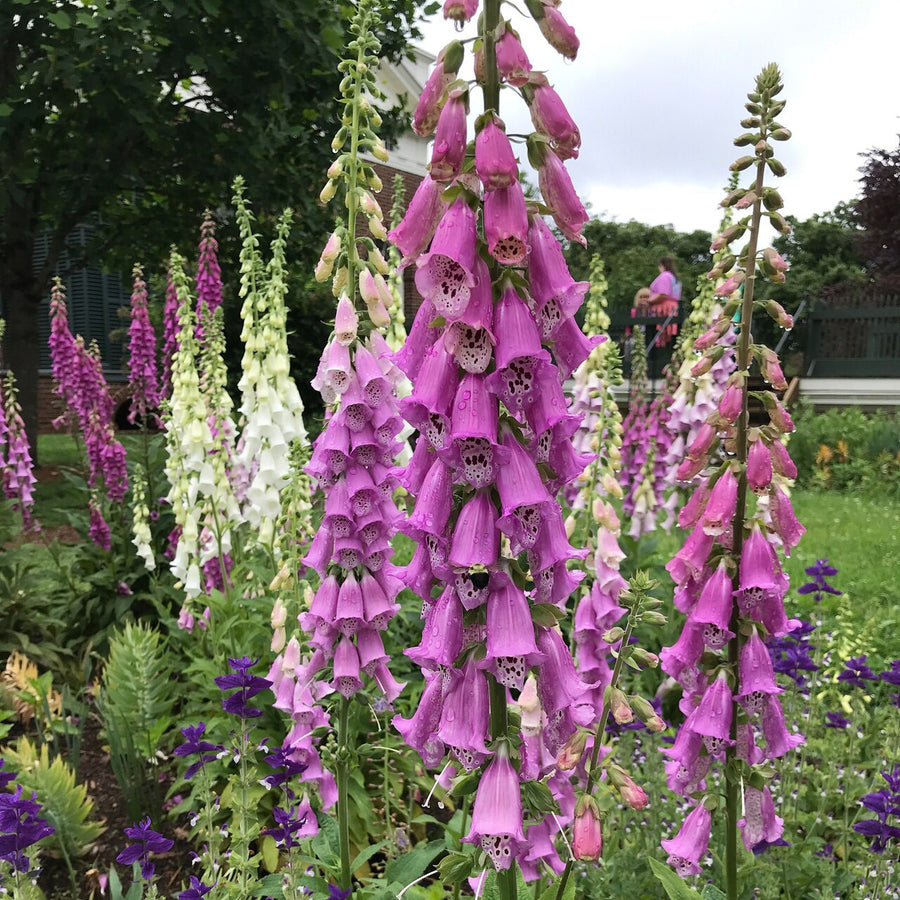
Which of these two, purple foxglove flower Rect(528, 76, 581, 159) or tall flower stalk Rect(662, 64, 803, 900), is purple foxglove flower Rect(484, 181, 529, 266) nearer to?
purple foxglove flower Rect(528, 76, 581, 159)

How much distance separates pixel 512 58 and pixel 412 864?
7.12 feet

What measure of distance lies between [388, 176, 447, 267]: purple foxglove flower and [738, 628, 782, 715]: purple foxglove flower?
4.42ft

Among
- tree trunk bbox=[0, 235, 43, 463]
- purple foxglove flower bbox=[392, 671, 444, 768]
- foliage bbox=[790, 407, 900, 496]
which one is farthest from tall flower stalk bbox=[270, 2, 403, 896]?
foliage bbox=[790, 407, 900, 496]

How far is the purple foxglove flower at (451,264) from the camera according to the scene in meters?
1.33

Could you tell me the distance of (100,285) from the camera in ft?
63.1

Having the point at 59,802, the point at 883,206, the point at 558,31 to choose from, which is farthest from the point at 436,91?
the point at 883,206

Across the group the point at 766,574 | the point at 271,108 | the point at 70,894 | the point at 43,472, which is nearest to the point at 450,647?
the point at 766,574

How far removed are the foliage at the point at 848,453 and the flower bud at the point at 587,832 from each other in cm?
1266

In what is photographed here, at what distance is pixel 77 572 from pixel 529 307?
227 inches

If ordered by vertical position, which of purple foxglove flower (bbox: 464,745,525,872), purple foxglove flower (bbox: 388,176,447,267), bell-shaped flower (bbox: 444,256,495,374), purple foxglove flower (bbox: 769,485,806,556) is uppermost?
purple foxglove flower (bbox: 388,176,447,267)

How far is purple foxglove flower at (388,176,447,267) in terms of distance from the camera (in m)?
1.48

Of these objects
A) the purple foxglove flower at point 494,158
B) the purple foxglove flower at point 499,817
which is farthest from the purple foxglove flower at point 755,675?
the purple foxglove flower at point 494,158

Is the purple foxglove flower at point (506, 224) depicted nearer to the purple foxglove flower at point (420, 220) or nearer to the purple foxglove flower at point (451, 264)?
the purple foxglove flower at point (451, 264)

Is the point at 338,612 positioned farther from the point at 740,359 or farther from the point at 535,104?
the point at 535,104
